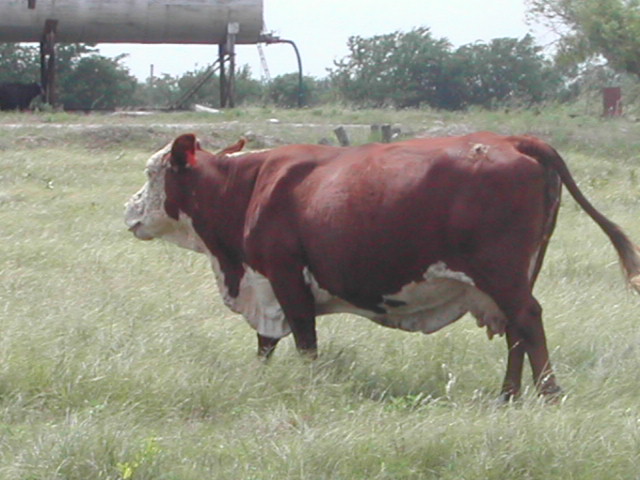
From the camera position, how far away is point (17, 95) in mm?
32562

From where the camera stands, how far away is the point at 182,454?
5184 mm

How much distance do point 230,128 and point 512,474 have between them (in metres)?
17.4

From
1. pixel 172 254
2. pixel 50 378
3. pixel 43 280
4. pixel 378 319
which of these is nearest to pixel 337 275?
pixel 378 319

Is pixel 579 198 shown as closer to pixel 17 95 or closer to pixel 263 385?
pixel 263 385

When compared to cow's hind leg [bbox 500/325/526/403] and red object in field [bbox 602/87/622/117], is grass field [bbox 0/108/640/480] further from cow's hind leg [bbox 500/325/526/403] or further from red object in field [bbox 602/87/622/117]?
red object in field [bbox 602/87/622/117]

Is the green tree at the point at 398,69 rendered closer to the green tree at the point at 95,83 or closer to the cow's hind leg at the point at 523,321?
the green tree at the point at 95,83

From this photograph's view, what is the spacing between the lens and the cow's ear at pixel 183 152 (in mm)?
7555

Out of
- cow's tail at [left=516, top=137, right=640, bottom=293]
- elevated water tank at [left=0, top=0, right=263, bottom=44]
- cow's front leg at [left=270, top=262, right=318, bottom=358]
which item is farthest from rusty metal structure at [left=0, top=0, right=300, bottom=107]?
cow's tail at [left=516, top=137, right=640, bottom=293]

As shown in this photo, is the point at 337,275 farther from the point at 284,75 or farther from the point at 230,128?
the point at 284,75

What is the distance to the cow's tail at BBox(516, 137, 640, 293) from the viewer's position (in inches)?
248

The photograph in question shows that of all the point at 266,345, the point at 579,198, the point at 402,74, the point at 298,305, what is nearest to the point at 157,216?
the point at 266,345

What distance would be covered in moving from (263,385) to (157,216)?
196 cm

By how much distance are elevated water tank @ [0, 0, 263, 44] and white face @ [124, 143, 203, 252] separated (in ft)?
81.8

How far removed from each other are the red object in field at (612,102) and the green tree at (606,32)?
1.51 metres
